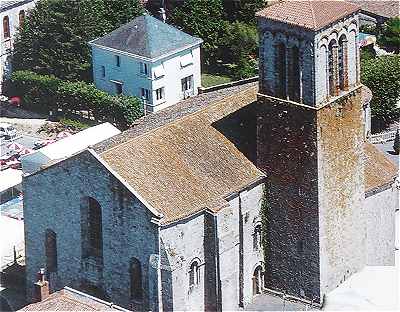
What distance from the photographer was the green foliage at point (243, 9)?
10812cm

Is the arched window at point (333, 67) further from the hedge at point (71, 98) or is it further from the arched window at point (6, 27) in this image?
the arched window at point (6, 27)

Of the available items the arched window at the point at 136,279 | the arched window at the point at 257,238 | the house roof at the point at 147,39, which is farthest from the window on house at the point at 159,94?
the arched window at the point at 136,279

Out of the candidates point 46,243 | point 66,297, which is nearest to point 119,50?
point 46,243

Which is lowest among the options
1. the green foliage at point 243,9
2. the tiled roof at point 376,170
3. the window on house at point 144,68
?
the green foliage at point 243,9

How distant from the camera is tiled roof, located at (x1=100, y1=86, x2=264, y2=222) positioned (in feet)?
206

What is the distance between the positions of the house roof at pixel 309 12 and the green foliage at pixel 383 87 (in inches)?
1083

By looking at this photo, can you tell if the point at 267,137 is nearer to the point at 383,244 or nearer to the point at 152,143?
the point at 152,143

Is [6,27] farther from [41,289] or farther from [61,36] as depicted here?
[41,289]

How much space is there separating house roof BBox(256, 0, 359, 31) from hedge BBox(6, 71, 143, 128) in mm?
30975

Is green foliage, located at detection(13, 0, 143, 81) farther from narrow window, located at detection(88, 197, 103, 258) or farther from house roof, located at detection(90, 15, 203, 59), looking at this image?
narrow window, located at detection(88, 197, 103, 258)

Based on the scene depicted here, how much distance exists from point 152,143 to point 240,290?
8792mm

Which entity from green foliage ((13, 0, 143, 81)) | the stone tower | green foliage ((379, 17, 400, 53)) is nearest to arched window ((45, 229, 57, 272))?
the stone tower

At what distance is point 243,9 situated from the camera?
108500 mm

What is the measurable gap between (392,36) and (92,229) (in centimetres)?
5044
